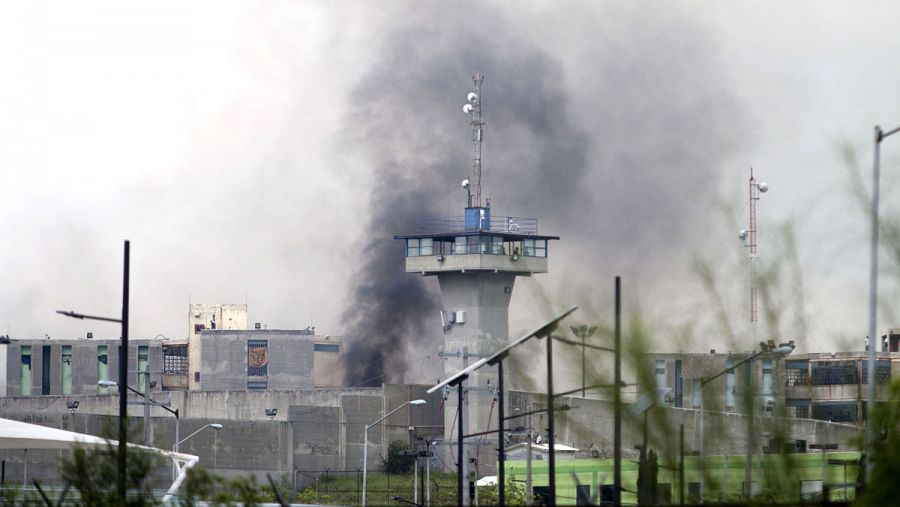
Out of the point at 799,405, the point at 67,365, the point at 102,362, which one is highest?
the point at 102,362

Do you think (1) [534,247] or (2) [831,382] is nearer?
(1) [534,247]

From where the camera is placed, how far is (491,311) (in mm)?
90438

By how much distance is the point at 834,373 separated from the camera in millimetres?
94438

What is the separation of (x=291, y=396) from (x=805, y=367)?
34325 millimetres

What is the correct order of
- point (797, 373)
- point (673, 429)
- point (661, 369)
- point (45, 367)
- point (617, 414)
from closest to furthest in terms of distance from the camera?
point (617, 414), point (673, 429), point (661, 369), point (797, 373), point (45, 367)

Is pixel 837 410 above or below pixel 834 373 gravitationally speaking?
below

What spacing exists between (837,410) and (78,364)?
64.7 meters

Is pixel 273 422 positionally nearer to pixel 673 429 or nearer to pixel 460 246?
pixel 460 246

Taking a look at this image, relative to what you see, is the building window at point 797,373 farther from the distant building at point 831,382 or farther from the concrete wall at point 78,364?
the concrete wall at point 78,364

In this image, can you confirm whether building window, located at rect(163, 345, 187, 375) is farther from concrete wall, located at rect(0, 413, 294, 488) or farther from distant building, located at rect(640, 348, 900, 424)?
distant building, located at rect(640, 348, 900, 424)

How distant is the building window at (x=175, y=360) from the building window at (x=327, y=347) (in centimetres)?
1385

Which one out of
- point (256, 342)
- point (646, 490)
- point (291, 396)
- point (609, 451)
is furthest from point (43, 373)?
point (646, 490)


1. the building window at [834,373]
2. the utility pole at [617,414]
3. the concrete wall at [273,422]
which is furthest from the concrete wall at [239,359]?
the utility pole at [617,414]

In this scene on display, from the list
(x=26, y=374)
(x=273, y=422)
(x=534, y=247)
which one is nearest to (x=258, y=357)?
(x=26, y=374)
